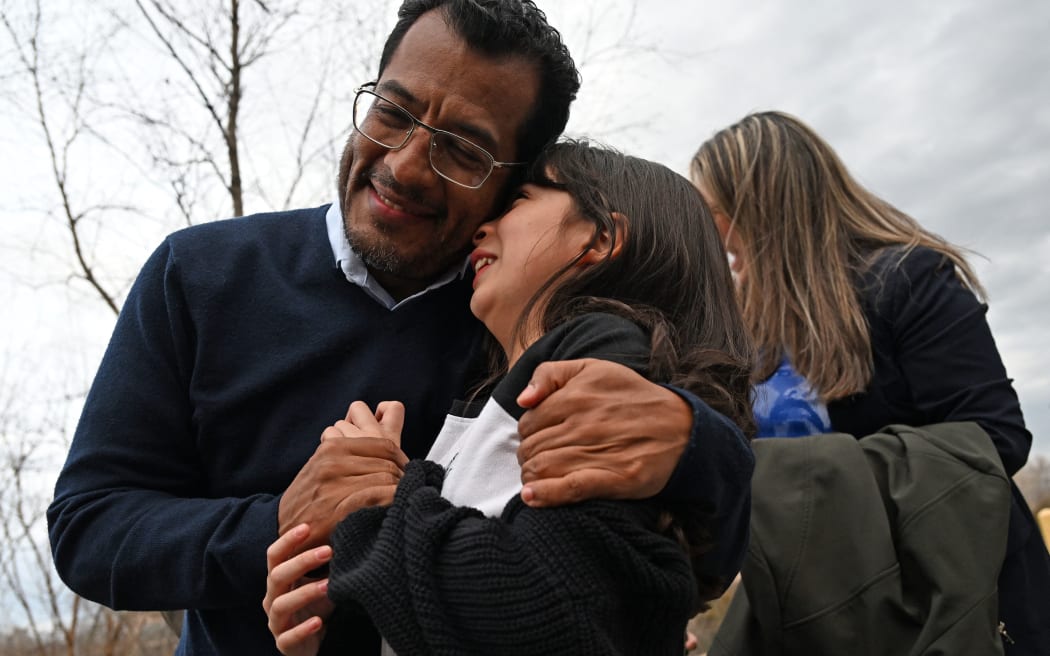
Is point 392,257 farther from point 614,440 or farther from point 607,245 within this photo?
point 614,440

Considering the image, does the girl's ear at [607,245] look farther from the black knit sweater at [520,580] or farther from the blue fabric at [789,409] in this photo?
the blue fabric at [789,409]

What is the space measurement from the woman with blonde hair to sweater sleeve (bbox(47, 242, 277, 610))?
142cm

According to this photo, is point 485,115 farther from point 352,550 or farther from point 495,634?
point 495,634

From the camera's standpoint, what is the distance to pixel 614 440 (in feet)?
4.04

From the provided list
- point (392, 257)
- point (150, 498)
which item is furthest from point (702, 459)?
point (150, 498)

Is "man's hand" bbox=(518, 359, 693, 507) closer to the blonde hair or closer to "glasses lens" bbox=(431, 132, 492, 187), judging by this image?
"glasses lens" bbox=(431, 132, 492, 187)

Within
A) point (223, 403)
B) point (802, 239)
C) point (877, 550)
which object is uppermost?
point (802, 239)

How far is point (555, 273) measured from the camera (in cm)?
181

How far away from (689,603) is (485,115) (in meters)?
1.29

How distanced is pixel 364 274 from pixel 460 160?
36 centimetres

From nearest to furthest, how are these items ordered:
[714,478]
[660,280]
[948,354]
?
[714,478] < [660,280] < [948,354]

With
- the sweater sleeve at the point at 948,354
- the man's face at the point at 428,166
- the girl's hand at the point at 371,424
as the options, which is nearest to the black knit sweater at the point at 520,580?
the girl's hand at the point at 371,424

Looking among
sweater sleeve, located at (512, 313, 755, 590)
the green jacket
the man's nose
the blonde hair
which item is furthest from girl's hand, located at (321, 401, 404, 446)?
the blonde hair

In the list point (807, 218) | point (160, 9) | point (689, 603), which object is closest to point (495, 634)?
point (689, 603)
